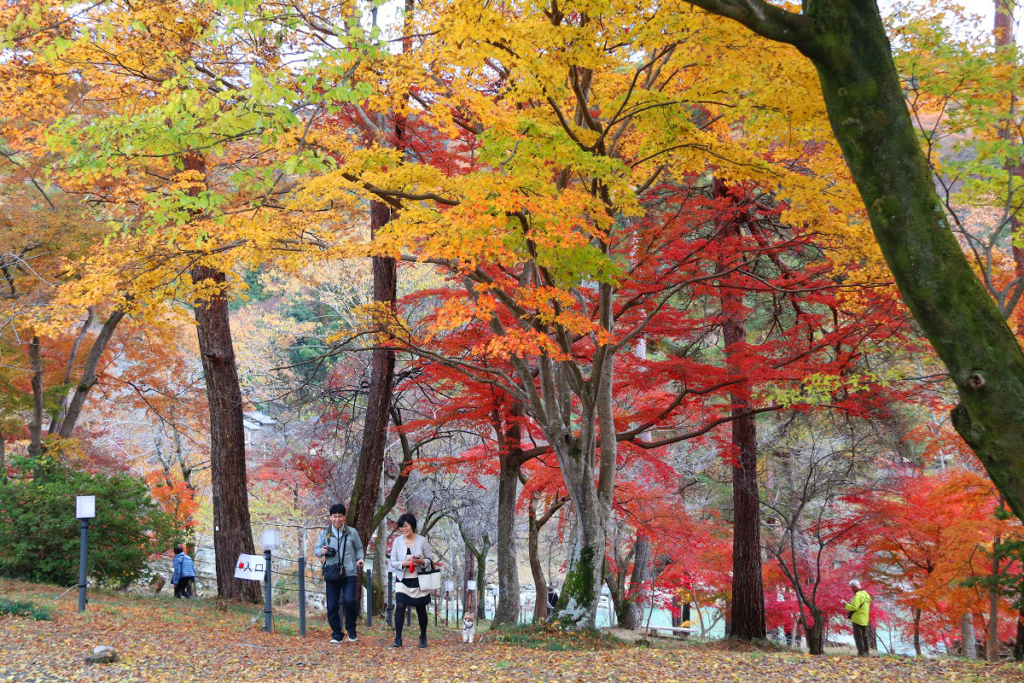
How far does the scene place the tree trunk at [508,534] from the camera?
1260 centimetres

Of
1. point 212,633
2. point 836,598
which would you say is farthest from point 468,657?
point 836,598

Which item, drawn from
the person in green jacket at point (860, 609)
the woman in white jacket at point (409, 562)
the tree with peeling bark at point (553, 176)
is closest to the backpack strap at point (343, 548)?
the woman in white jacket at point (409, 562)

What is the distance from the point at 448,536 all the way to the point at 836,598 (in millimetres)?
12855

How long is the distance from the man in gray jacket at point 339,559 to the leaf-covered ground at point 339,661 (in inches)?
18.9

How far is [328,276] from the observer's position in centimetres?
2238

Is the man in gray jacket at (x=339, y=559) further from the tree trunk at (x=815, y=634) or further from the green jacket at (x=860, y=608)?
the tree trunk at (x=815, y=634)

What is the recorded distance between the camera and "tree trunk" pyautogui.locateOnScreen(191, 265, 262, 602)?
11.2 meters

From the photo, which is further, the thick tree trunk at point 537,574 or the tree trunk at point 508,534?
the thick tree trunk at point 537,574

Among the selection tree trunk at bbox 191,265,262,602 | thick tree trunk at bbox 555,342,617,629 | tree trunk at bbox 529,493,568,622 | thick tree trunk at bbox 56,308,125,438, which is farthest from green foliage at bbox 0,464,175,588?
tree trunk at bbox 529,493,568,622

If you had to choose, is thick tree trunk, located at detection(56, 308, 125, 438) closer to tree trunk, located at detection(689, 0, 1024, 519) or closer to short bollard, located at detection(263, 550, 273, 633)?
short bollard, located at detection(263, 550, 273, 633)

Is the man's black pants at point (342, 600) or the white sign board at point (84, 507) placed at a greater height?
the white sign board at point (84, 507)

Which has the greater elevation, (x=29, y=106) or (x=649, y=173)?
(x=29, y=106)

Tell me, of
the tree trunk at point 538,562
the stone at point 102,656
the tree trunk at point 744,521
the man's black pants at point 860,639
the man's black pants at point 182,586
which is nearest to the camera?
the stone at point 102,656

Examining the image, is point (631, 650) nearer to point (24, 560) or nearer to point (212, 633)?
point (212, 633)
